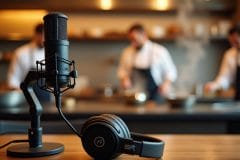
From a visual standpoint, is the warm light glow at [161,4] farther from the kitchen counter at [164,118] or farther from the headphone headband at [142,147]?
the headphone headband at [142,147]

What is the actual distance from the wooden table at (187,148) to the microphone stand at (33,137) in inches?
0.8

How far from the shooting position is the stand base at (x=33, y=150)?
1018 mm

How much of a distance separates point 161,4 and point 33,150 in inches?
165

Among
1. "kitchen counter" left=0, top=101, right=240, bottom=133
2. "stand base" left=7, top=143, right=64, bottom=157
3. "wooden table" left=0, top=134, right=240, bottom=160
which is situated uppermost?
"stand base" left=7, top=143, right=64, bottom=157

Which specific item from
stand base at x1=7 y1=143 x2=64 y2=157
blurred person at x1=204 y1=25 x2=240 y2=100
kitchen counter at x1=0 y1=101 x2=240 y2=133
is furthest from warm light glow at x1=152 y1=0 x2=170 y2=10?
stand base at x1=7 y1=143 x2=64 y2=157

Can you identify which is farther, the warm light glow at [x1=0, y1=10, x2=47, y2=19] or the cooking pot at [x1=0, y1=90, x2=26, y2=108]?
the warm light glow at [x1=0, y1=10, x2=47, y2=19]

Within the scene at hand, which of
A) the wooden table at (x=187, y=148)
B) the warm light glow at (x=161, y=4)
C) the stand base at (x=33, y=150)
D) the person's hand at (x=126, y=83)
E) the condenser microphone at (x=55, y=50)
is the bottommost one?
the wooden table at (x=187, y=148)

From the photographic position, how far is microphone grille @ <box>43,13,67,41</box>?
100 cm

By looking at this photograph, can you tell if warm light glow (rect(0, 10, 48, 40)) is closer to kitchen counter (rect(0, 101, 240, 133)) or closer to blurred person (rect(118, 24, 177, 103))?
blurred person (rect(118, 24, 177, 103))

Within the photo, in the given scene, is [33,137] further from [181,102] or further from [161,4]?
[161,4]

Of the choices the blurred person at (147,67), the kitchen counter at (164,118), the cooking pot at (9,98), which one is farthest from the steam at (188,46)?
the cooking pot at (9,98)

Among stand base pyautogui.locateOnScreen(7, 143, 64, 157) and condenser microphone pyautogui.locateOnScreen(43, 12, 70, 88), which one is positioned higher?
A: condenser microphone pyautogui.locateOnScreen(43, 12, 70, 88)

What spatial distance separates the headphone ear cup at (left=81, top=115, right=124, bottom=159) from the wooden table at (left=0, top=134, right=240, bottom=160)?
4cm

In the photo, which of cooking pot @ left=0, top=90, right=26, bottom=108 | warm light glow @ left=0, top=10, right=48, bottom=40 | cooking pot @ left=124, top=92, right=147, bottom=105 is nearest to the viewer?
cooking pot @ left=0, top=90, right=26, bottom=108
